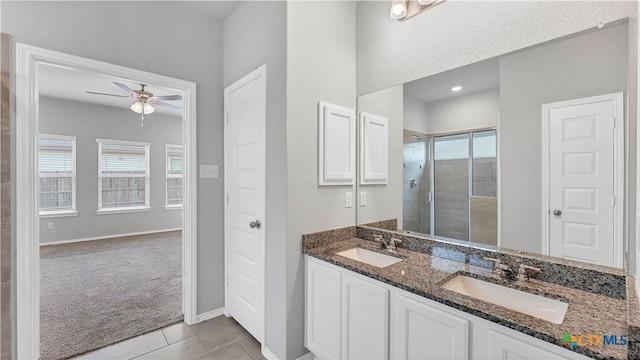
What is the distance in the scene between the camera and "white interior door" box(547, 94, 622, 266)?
1.18 meters

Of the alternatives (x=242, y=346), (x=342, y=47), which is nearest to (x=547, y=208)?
(x=342, y=47)

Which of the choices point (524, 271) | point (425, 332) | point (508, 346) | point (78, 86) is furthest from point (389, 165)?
point (78, 86)

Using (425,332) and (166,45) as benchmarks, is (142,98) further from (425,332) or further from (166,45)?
(425,332)

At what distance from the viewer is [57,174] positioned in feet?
17.4

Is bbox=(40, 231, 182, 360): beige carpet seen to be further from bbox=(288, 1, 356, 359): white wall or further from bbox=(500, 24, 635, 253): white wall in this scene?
bbox=(500, 24, 635, 253): white wall

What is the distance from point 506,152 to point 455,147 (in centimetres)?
28

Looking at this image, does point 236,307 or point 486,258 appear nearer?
point 486,258

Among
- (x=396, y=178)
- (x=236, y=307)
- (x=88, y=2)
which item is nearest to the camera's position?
(x=88, y=2)

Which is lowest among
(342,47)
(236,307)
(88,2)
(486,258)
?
(236,307)

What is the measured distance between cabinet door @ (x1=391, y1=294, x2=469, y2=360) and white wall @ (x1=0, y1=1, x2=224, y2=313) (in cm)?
187

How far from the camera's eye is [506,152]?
59.2 inches

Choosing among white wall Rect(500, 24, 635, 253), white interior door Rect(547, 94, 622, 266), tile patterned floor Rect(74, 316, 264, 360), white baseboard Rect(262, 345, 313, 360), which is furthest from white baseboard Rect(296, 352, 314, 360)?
white interior door Rect(547, 94, 622, 266)

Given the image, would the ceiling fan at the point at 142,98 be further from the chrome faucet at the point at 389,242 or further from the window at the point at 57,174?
the chrome faucet at the point at 389,242

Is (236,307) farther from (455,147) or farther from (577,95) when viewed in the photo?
(577,95)
